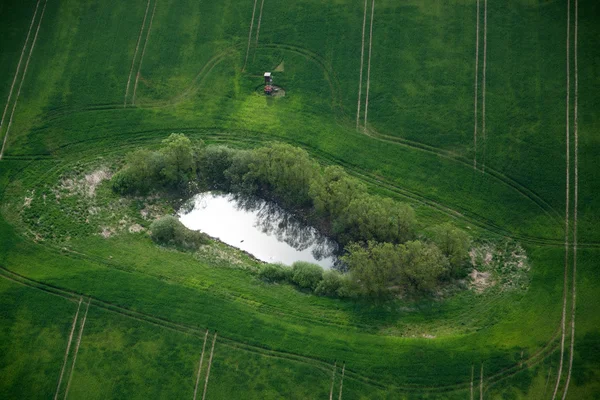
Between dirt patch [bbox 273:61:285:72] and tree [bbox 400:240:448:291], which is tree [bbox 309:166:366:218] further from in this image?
dirt patch [bbox 273:61:285:72]

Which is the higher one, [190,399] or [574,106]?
[574,106]

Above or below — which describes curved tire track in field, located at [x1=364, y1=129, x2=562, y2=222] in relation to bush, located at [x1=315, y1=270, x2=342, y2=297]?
above

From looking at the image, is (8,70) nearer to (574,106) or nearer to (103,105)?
(103,105)

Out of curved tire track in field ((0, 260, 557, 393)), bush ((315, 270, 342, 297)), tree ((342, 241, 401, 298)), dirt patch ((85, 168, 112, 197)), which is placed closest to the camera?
curved tire track in field ((0, 260, 557, 393))

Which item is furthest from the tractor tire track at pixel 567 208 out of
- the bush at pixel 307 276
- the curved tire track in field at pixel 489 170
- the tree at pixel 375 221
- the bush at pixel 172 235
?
the bush at pixel 172 235

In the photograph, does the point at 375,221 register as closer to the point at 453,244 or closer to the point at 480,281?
the point at 453,244

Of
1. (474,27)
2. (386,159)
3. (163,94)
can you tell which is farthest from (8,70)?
(474,27)

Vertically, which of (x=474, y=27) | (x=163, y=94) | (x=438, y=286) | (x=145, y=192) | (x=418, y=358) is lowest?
(x=418, y=358)

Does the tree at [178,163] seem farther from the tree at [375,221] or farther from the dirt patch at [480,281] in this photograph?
the dirt patch at [480,281]

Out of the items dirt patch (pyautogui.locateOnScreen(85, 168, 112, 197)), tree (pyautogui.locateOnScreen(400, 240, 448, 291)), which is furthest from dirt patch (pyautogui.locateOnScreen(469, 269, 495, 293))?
dirt patch (pyautogui.locateOnScreen(85, 168, 112, 197))
